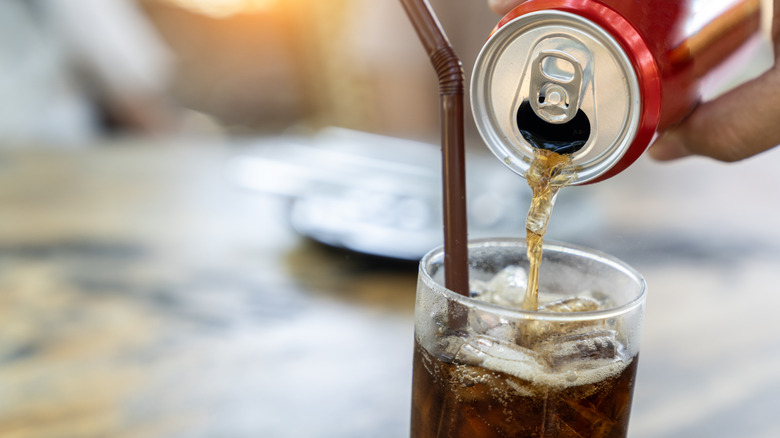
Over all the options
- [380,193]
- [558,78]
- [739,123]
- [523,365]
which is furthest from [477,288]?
[380,193]

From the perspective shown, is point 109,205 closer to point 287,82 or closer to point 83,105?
point 83,105

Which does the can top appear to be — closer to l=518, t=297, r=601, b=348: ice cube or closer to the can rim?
the can rim

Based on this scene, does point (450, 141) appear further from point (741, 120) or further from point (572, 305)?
point (741, 120)

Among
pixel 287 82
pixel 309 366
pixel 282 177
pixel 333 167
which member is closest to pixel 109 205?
pixel 282 177

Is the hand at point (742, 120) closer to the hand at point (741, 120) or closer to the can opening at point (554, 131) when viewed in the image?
the hand at point (741, 120)

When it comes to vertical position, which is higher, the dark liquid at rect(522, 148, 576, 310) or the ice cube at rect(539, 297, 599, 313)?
the dark liquid at rect(522, 148, 576, 310)

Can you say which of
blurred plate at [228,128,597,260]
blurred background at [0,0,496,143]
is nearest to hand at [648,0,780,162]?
blurred plate at [228,128,597,260]

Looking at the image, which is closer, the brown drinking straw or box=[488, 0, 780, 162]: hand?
the brown drinking straw

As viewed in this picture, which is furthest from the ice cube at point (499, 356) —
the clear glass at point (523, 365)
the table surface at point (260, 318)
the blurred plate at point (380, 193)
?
the blurred plate at point (380, 193)

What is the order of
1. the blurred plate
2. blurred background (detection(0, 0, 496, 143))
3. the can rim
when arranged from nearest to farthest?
the can rim < the blurred plate < blurred background (detection(0, 0, 496, 143))

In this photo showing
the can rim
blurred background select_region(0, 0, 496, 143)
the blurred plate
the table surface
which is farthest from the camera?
blurred background select_region(0, 0, 496, 143)
